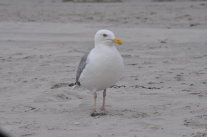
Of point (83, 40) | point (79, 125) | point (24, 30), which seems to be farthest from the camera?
point (24, 30)

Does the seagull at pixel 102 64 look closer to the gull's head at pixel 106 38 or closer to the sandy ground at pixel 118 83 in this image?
the gull's head at pixel 106 38

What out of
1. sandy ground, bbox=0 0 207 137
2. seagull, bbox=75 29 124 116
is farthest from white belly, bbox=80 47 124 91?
sandy ground, bbox=0 0 207 137

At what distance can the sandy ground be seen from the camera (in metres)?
5.44

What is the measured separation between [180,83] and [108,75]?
2.02 meters

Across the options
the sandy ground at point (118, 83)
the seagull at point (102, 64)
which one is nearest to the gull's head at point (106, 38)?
the seagull at point (102, 64)

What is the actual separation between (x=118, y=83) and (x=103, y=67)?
195 cm

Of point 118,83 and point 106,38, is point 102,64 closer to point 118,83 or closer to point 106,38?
point 106,38

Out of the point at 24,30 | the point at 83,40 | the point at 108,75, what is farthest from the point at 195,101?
the point at 24,30

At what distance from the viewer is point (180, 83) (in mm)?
7395

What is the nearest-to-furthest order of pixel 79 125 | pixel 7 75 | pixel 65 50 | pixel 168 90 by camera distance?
pixel 79 125 < pixel 168 90 < pixel 7 75 < pixel 65 50

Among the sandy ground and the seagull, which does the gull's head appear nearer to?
the seagull

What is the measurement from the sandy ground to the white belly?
43 centimetres

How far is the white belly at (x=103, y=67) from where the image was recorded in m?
5.61

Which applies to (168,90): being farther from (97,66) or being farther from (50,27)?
(50,27)
